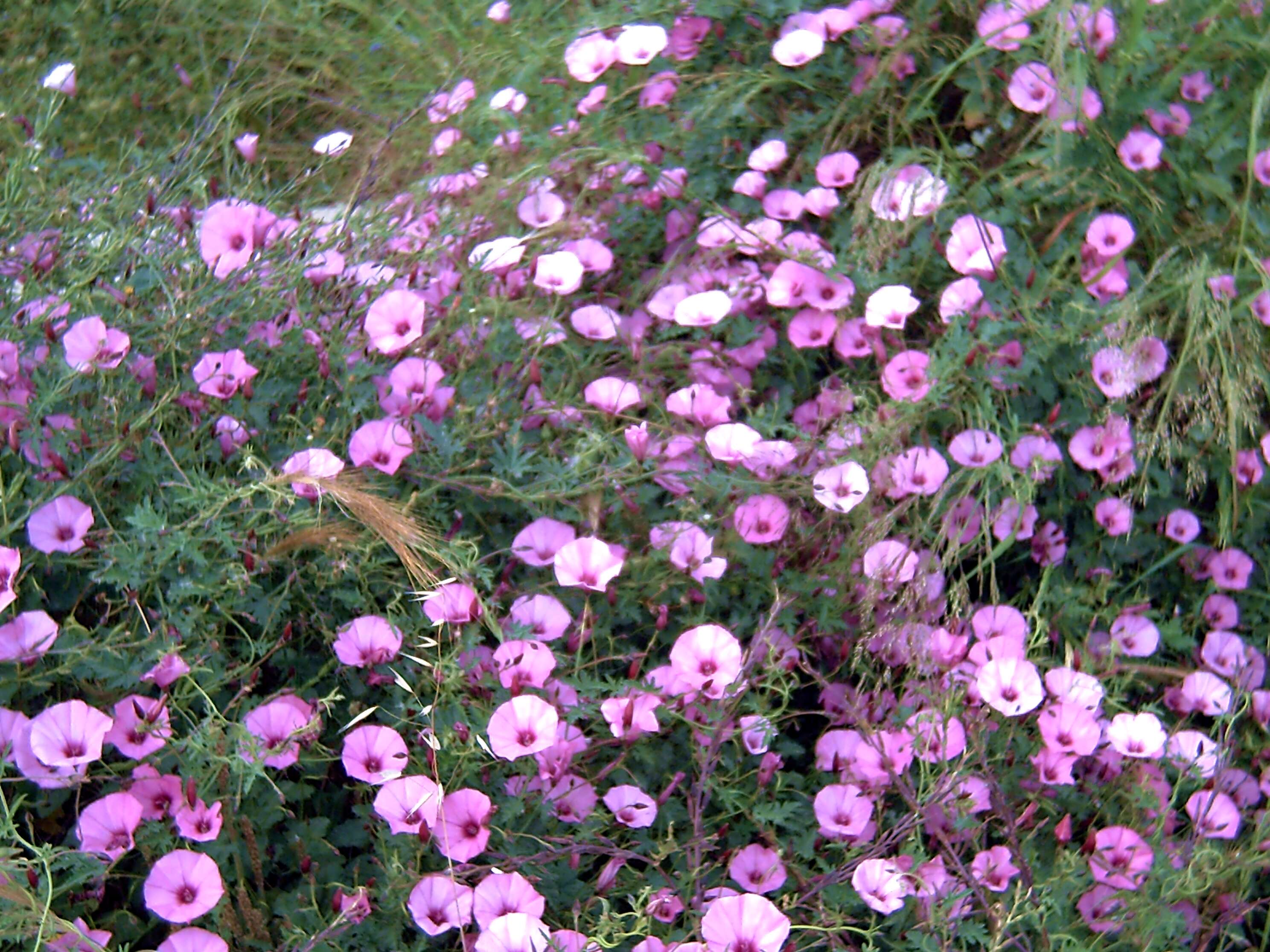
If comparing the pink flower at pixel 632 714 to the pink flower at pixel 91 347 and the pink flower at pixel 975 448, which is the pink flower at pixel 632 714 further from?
the pink flower at pixel 91 347

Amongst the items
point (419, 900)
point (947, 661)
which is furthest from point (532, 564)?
point (947, 661)

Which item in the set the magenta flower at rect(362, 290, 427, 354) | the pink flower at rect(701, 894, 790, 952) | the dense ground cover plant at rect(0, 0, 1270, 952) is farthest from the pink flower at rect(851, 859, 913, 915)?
the magenta flower at rect(362, 290, 427, 354)

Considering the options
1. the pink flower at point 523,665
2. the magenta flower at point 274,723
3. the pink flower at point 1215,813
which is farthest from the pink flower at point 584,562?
the pink flower at point 1215,813

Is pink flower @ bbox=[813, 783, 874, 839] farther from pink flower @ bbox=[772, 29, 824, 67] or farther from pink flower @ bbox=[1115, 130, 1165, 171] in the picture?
pink flower @ bbox=[772, 29, 824, 67]

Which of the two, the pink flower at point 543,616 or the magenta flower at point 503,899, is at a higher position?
the pink flower at point 543,616

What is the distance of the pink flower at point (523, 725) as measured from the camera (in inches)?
50.7

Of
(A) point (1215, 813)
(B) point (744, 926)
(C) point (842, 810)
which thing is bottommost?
(A) point (1215, 813)

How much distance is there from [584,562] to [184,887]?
1.84 feet

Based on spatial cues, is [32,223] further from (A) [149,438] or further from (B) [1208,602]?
(B) [1208,602]

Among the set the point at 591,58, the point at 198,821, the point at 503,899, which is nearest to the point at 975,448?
the point at 503,899

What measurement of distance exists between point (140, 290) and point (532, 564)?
677mm

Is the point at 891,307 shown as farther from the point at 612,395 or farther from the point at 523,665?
the point at 523,665

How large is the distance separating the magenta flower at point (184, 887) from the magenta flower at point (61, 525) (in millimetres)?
410

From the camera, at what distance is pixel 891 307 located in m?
1.79
